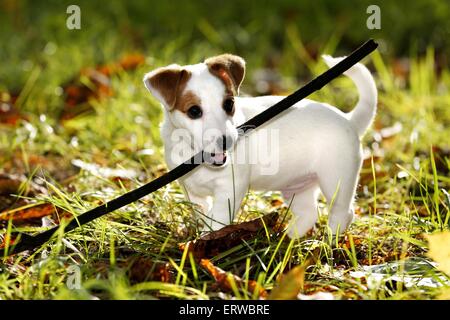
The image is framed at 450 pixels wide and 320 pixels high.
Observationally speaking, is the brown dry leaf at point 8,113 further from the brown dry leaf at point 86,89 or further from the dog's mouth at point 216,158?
the dog's mouth at point 216,158

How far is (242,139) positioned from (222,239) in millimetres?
470

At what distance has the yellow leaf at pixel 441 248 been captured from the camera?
254 cm

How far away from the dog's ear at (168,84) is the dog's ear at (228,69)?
15 cm

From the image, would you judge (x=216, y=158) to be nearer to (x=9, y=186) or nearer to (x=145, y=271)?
(x=145, y=271)

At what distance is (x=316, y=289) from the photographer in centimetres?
276

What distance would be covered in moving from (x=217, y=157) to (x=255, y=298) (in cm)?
67

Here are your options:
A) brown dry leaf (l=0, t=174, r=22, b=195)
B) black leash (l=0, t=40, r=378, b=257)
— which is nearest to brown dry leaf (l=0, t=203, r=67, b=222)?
brown dry leaf (l=0, t=174, r=22, b=195)

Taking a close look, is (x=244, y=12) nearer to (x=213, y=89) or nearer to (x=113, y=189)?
(x=113, y=189)

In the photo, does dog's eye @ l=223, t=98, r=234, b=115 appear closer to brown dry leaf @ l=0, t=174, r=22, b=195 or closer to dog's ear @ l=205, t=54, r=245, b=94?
dog's ear @ l=205, t=54, r=245, b=94

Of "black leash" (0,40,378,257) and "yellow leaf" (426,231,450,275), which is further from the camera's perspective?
"black leash" (0,40,378,257)

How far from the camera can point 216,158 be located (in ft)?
9.86

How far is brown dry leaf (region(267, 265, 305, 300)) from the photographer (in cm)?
249

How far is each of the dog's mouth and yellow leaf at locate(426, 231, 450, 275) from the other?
2.90ft

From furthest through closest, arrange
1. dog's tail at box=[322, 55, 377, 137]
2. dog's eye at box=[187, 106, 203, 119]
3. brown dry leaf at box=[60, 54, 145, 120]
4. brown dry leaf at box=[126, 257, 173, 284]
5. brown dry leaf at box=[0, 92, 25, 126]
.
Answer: brown dry leaf at box=[60, 54, 145, 120] < brown dry leaf at box=[0, 92, 25, 126] < dog's tail at box=[322, 55, 377, 137] < dog's eye at box=[187, 106, 203, 119] < brown dry leaf at box=[126, 257, 173, 284]
